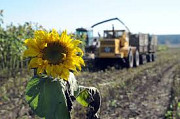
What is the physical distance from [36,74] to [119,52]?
11.8 m

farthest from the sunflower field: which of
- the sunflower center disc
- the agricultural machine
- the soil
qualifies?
the sunflower center disc

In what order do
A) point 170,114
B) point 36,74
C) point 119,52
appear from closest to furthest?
point 36,74
point 170,114
point 119,52

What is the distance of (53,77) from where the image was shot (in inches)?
60.7

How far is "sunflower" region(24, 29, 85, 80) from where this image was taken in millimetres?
1553

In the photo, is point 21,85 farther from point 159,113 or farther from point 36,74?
point 36,74

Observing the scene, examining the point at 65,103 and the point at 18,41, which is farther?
the point at 18,41

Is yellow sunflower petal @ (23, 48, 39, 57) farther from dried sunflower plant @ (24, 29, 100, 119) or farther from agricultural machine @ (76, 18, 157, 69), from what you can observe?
agricultural machine @ (76, 18, 157, 69)

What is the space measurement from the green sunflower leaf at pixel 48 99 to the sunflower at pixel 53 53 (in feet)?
0.21

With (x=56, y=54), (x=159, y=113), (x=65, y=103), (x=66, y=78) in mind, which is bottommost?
(x=159, y=113)

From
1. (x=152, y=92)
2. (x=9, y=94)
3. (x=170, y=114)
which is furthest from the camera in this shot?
(x=152, y=92)

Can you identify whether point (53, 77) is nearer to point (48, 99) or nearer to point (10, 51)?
point (48, 99)

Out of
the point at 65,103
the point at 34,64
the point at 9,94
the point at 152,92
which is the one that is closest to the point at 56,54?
→ the point at 34,64

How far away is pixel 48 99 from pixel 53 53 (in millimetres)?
261

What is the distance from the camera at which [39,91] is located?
4.92 ft
